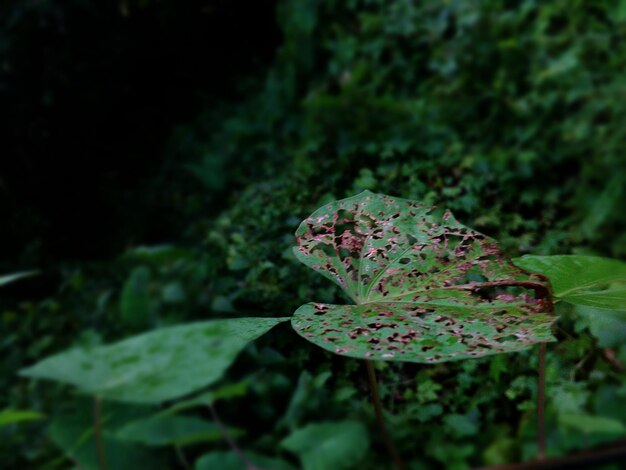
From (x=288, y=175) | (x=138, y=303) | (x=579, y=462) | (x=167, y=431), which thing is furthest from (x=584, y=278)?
(x=138, y=303)

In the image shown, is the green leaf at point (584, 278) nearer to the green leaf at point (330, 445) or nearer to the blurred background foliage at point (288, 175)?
the blurred background foliage at point (288, 175)

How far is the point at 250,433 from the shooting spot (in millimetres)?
692

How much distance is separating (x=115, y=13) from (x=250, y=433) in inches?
86.0

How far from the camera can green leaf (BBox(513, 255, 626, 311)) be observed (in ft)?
1.62

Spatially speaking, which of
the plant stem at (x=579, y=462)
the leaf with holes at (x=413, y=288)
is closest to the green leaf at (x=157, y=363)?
the leaf with holes at (x=413, y=288)

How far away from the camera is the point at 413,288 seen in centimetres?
52

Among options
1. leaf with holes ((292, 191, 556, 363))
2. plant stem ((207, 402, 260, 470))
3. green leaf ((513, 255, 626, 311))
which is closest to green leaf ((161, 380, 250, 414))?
plant stem ((207, 402, 260, 470))

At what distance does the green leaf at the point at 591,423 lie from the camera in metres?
0.50

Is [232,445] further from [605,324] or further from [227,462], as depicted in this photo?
[605,324]

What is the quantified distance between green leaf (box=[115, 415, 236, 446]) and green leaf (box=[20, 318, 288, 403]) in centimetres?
9

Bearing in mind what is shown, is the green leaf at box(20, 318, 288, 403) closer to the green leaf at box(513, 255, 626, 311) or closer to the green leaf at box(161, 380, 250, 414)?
the green leaf at box(161, 380, 250, 414)

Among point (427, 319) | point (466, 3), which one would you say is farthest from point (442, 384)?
A: point (466, 3)

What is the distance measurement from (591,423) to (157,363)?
1.06 feet

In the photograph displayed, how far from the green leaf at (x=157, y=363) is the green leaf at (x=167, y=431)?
3.5 inches
